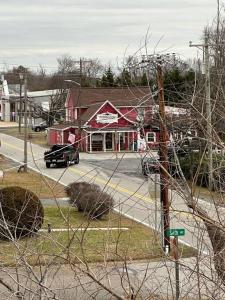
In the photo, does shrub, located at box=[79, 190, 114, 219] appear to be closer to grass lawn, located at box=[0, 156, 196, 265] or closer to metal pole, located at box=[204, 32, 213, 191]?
grass lawn, located at box=[0, 156, 196, 265]

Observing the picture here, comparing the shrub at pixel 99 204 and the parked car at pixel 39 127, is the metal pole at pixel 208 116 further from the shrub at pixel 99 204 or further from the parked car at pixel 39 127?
the parked car at pixel 39 127

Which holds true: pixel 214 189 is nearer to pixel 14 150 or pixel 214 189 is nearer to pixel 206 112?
pixel 206 112

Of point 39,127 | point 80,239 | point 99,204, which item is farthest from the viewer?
point 39,127

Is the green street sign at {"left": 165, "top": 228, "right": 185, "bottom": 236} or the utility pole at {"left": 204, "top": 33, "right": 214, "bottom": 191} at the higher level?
the utility pole at {"left": 204, "top": 33, "right": 214, "bottom": 191}

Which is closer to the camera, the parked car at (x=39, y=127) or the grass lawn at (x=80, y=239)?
the grass lawn at (x=80, y=239)

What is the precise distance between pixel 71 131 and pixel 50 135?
432 cm

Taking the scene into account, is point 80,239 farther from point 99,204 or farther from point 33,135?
point 33,135

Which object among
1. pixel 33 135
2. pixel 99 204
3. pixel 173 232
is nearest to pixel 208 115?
pixel 99 204

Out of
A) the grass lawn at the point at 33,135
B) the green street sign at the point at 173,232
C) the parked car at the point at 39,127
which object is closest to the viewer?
the green street sign at the point at 173,232

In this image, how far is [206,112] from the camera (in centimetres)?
590

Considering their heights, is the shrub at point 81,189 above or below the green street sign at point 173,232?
below

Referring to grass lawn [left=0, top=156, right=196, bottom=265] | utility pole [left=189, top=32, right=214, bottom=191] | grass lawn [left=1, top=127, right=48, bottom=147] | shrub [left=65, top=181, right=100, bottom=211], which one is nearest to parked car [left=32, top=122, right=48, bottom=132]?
grass lawn [left=1, top=127, right=48, bottom=147]

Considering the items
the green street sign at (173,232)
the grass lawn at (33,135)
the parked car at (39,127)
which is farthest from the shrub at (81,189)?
the parked car at (39,127)

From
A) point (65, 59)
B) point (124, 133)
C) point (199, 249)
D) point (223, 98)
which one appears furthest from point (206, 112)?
point (65, 59)
